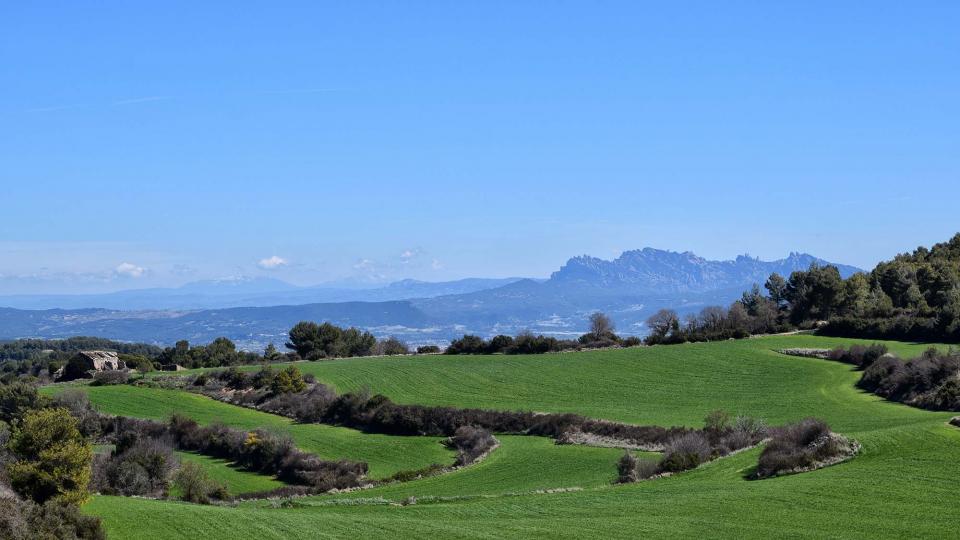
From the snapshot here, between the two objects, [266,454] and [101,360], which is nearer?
[266,454]

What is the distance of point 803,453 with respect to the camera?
2923cm

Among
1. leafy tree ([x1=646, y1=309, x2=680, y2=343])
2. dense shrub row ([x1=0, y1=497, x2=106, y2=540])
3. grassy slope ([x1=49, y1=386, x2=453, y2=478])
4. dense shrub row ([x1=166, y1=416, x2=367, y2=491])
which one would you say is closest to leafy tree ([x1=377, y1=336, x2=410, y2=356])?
leafy tree ([x1=646, y1=309, x2=680, y2=343])

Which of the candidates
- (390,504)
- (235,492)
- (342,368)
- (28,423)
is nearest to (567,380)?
(342,368)

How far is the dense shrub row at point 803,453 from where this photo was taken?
2873 cm

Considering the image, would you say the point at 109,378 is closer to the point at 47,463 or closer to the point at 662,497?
the point at 47,463

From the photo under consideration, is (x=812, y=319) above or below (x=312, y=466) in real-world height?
above

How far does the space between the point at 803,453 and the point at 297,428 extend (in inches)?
1234

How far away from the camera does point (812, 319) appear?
91062mm

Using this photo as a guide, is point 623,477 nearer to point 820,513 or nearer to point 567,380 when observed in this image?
point 820,513

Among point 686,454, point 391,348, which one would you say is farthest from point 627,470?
point 391,348

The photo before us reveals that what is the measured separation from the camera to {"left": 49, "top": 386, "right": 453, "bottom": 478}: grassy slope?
4547cm

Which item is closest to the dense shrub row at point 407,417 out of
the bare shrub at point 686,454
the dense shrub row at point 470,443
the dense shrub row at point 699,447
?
the dense shrub row at point 470,443

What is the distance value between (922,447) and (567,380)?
3551 centimetres

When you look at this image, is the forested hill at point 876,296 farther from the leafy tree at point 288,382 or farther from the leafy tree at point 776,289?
the leafy tree at point 288,382
